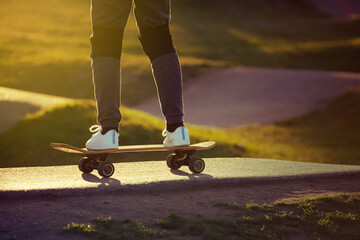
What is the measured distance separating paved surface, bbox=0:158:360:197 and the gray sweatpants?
18.2 inches

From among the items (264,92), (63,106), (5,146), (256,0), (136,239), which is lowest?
(136,239)

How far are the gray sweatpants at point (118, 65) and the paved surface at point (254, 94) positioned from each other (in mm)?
10237

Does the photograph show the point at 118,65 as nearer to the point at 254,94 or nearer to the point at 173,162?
the point at 173,162

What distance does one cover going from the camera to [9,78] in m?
15.3

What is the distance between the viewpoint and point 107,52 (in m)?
3.79

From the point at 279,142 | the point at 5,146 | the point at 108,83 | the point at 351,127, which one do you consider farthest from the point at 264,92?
the point at 108,83

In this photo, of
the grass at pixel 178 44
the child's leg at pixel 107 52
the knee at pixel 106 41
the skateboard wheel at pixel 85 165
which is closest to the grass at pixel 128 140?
the skateboard wheel at pixel 85 165

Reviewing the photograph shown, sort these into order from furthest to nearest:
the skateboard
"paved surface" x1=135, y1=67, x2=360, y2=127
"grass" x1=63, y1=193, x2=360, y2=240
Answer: "paved surface" x1=135, y1=67, x2=360, y2=127 < the skateboard < "grass" x1=63, y1=193, x2=360, y2=240

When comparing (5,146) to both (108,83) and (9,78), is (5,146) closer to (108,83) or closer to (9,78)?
(108,83)

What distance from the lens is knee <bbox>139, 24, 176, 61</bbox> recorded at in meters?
3.78

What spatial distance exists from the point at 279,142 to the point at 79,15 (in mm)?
22627

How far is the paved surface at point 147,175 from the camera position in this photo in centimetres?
360

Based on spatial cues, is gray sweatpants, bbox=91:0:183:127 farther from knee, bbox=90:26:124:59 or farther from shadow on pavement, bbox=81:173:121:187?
shadow on pavement, bbox=81:173:121:187

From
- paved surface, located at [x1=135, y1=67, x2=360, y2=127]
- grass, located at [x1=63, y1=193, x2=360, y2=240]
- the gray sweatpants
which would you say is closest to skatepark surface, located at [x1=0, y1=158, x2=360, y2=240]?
grass, located at [x1=63, y1=193, x2=360, y2=240]
